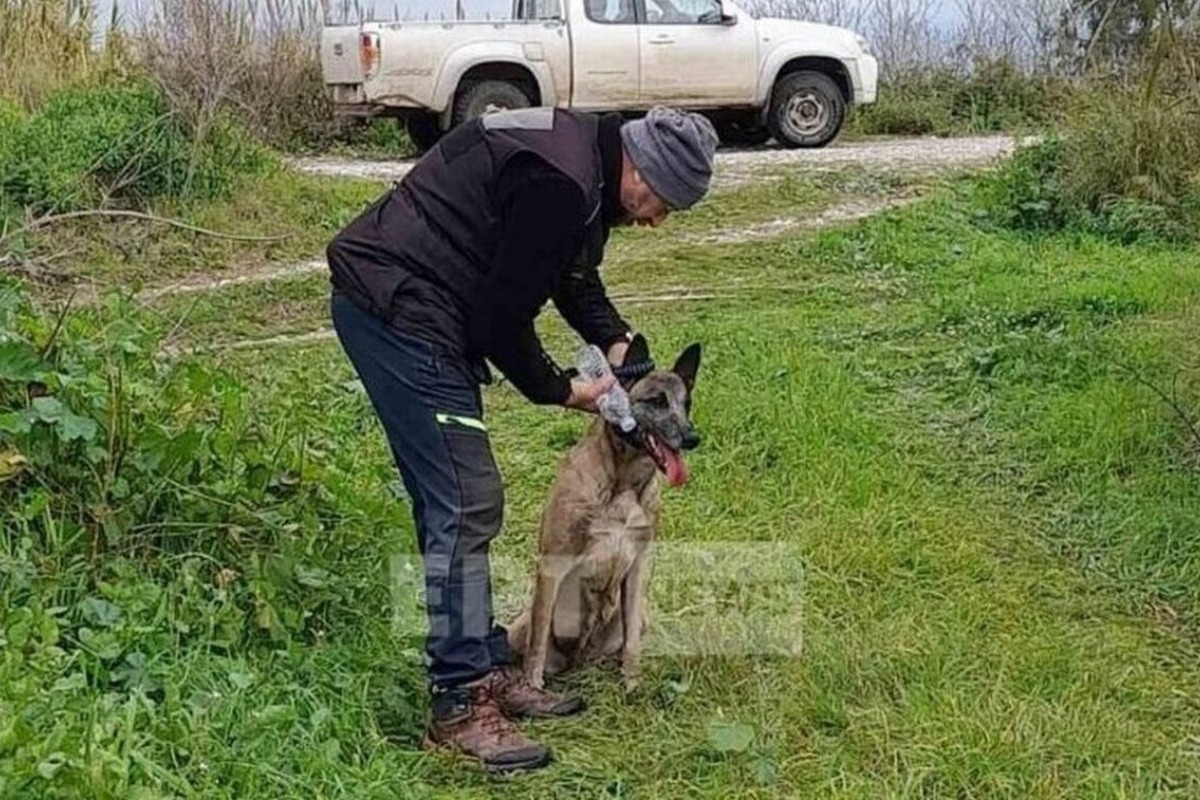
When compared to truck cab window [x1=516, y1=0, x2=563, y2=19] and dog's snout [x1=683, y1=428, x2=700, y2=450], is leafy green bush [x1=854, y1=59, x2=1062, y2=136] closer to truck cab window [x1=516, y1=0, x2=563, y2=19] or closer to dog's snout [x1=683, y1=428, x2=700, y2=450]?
truck cab window [x1=516, y1=0, x2=563, y2=19]

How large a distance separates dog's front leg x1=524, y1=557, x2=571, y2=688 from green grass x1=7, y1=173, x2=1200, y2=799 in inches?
6.1

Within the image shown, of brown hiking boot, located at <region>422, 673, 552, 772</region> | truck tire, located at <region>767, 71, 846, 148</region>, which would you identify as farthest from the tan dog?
truck tire, located at <region>767, 71, 846, 148</region>

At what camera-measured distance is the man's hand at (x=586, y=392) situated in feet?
10.8

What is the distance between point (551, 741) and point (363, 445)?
2.22 m

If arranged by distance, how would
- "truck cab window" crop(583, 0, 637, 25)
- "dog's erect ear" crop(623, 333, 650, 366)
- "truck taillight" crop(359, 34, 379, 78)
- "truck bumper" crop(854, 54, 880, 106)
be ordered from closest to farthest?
"dog's erect ear" crop(623, 333, 650, 366)
"truck taillight" crop(359, 34, 379, 78)
"truck cab window" crop(583, 0, 637, 25)
"truck bumper" crop(854, 54, 880, 106)

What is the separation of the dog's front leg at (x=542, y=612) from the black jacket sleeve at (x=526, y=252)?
2.33 ft

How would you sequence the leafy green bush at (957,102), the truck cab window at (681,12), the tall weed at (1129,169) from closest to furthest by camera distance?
the tall weed at (1129,169) < the truck cab window at (681,12) < the leafy green bush at (957,102)

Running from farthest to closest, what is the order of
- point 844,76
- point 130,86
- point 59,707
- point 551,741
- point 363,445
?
point 844,76 < point 130,86 < point 363,445 < point 551,741 < point 59,707

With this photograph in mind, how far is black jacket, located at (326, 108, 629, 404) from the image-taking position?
2930 millimetres

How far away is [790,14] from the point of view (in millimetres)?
17625

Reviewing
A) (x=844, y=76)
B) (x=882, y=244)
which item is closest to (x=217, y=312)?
(x=882, y=244)

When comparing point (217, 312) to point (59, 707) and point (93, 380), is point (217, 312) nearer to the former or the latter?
point (93, 380)

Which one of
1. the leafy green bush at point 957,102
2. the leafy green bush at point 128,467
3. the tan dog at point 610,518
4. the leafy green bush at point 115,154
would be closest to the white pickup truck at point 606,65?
the leafy green bush at point 957,102

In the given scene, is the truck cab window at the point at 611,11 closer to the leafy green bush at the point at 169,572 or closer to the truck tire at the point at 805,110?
the truck tire at the point at 805,110
